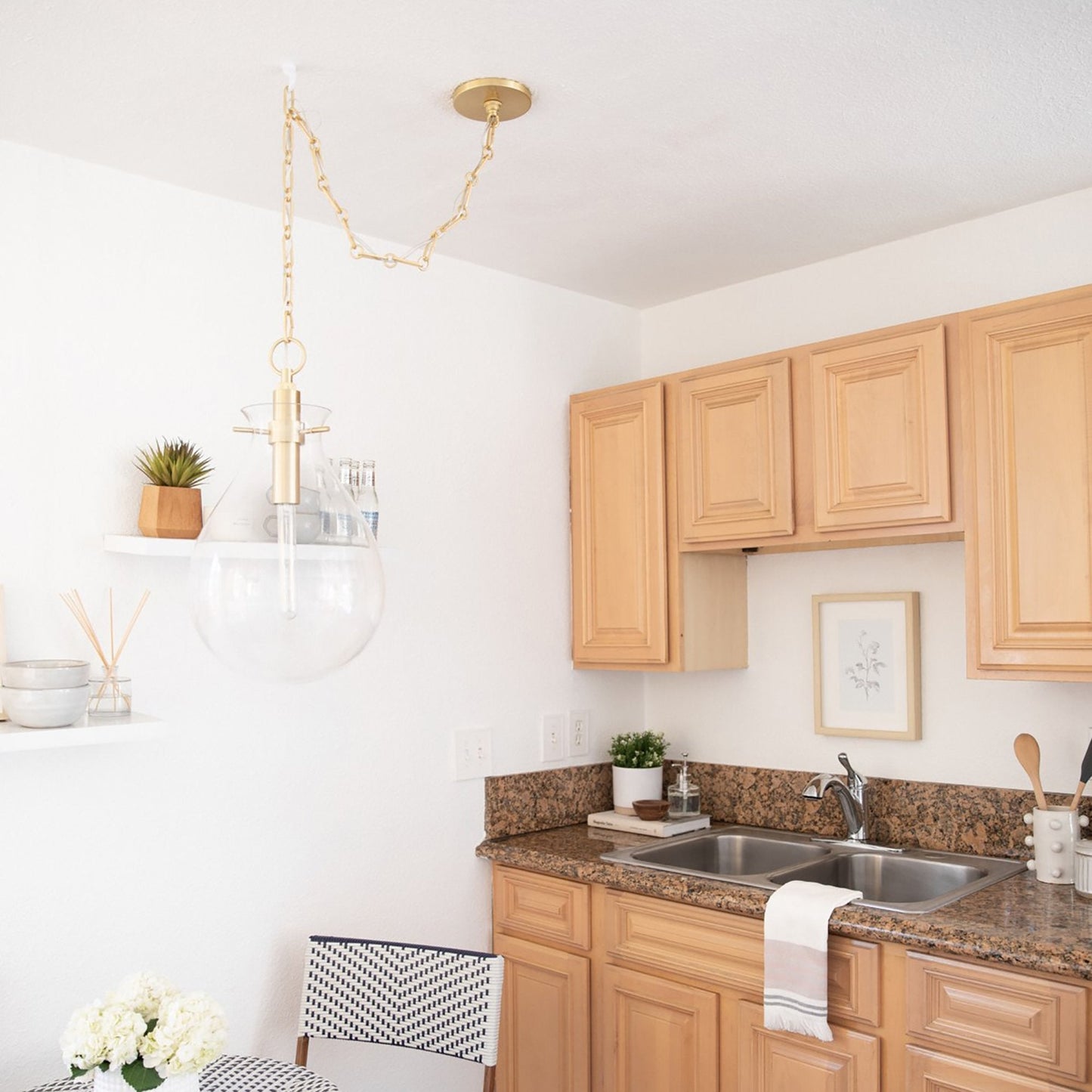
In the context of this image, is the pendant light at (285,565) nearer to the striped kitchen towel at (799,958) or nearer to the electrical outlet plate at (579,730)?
the striped kitchen towel at (799,958)

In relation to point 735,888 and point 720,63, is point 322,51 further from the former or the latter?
point 735,888

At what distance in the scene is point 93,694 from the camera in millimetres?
2066

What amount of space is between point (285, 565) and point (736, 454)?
5.76 ft

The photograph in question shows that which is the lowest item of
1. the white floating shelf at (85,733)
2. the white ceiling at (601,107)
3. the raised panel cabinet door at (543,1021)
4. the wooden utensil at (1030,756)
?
the raised panel cabinet door at (543,1021)

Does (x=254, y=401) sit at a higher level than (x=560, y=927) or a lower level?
higher

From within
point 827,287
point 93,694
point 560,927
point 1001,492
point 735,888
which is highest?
point 827,287

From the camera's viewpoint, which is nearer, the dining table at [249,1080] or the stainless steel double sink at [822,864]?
the dining table at [249,1080]

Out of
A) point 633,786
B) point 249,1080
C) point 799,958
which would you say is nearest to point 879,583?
point 633,786

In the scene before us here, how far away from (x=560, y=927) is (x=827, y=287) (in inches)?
69.4

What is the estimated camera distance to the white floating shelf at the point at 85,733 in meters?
1.85

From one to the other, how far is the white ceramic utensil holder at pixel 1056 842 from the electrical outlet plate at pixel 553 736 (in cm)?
124

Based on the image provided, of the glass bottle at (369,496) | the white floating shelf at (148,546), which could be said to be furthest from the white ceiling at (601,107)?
the white floating shelf at (148,546)

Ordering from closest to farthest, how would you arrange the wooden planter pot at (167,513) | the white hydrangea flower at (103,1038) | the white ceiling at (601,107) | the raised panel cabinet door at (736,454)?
the white hydrangea flower at (103,1038) → the white ceiling at (601,107) → the wooden planter pot at (167,513) → the raised panel cabinet door at (736,454)

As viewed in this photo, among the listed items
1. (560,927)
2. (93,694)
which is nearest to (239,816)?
(93,694)
